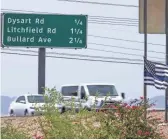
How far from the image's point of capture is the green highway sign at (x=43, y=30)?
3488 cm

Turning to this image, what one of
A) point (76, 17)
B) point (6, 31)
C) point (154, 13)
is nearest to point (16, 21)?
point (6, 31)

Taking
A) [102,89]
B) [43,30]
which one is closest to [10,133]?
[43,30]

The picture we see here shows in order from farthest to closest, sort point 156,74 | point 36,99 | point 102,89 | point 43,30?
point 102,89 → point 43,30 → point 36,99 → point 156,74

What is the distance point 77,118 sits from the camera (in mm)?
12859

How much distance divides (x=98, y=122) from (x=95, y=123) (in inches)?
2.3

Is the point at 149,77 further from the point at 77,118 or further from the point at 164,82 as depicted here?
the point at 77,118

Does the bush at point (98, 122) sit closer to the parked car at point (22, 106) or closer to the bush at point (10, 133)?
the bush at point (10, 133)

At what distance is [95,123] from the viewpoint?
13.4 metres

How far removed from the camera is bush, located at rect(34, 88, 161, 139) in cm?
1264

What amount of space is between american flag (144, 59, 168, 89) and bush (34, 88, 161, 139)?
33.7 feet

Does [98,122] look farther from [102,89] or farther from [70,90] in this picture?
[70,90]

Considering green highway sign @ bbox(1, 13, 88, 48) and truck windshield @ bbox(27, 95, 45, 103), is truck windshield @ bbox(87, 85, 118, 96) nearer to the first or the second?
green highway sign @ bbox(1, 13, 88, 48)

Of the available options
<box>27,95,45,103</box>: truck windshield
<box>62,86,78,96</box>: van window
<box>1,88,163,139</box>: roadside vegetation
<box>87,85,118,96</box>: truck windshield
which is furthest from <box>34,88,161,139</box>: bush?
<box>62,86,78,96</box>: van window

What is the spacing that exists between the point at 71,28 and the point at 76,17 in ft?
1.98
